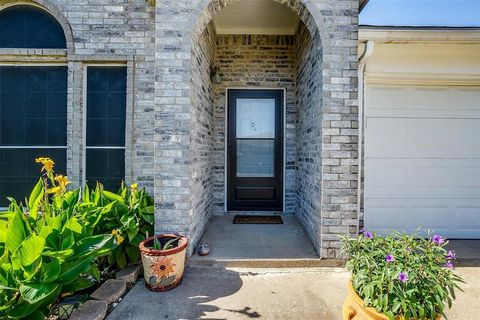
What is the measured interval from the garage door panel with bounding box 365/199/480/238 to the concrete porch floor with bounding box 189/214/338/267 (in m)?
1.10

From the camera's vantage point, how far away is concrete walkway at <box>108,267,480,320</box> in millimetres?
2115

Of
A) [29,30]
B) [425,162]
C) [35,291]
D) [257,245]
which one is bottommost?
[257,245]

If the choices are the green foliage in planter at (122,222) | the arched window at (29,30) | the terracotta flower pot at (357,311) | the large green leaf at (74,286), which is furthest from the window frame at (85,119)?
the terracotta flower pot at (357,311)

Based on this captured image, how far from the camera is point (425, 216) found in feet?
12.2

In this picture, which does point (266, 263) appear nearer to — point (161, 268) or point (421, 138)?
point (161, 268)

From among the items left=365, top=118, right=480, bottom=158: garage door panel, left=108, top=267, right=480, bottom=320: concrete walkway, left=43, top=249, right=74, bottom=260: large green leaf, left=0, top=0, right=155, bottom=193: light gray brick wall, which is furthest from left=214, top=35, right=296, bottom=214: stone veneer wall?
left=43, top=249, right=74, bottom=260: large green leaf

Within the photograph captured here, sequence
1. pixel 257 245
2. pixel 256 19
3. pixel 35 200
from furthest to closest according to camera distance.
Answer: pixel 256 19, pixel 257 245, pixel 35 200

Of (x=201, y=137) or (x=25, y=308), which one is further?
(x=201, y=137)

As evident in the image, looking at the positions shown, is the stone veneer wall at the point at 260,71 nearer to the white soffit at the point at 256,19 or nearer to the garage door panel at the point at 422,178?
the white soffit at the point at 256,19

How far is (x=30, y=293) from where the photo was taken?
65.9 inches

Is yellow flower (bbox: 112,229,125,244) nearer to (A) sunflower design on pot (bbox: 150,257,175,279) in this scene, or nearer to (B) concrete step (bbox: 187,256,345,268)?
(A) sunflower design on pot (bbox: 150,257,175,279)

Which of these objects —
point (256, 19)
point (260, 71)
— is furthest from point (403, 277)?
point (256, 19)

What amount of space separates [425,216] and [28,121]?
6075 mm

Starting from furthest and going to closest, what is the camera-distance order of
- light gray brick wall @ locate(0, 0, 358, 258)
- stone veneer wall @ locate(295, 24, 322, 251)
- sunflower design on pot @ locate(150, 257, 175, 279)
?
stone veneer wall @ locate(295, 24, 322, 251), light gray brick wall @ locate(0, 0, 358, 258), sunflower design on pot @ locate(150, 257, 175, 279)
